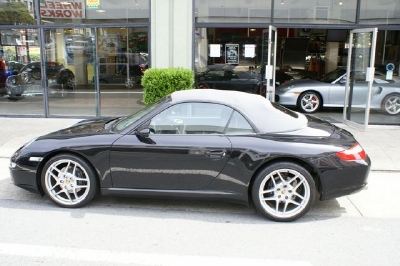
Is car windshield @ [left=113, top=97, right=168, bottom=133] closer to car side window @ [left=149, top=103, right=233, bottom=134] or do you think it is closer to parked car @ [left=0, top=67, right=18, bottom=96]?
car side window @ [left=149, top=103, right=233, bottom=134]

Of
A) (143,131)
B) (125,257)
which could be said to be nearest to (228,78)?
Result: (143,131)

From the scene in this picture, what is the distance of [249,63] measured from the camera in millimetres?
10008

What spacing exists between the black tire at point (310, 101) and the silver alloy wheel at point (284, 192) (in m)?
7.54

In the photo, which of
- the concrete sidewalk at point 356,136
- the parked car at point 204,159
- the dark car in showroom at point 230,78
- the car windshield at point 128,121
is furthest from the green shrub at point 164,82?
the parked car at point 204,159

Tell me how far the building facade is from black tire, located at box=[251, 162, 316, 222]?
578 cm

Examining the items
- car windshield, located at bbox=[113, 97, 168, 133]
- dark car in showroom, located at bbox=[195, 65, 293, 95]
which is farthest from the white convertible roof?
dark car in showroom, located at bbox=[195, 65, 293, 95]

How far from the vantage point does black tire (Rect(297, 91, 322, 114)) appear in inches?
442

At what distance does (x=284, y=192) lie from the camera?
4121 mm

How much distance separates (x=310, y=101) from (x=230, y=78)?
2.62 meters

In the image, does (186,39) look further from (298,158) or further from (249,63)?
(298,158)

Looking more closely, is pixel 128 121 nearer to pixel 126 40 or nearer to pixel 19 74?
pixel 126 40

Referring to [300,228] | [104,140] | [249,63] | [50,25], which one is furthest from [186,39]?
[300,228]

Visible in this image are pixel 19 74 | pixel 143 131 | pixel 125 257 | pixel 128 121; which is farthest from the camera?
pixel 19 74

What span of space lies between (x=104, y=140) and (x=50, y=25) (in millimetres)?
6688
